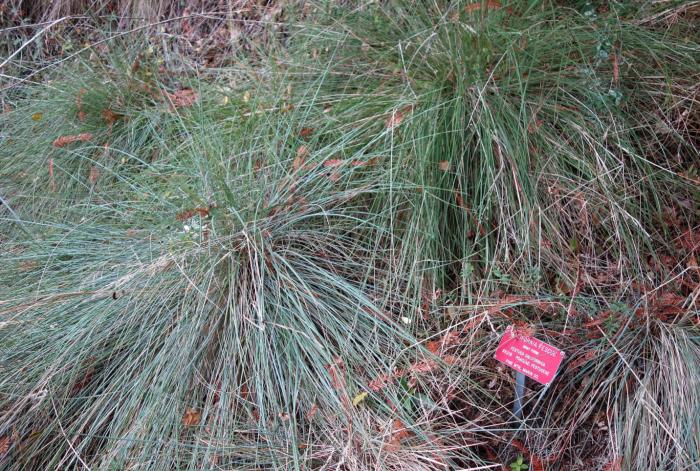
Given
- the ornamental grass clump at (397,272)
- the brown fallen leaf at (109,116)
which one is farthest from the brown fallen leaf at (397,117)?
the brown fallen leaf at (109,116)

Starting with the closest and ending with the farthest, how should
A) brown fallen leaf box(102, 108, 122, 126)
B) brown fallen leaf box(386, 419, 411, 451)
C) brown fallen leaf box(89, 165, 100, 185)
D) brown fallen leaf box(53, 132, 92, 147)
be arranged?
brown fallen leaf box(386, 419, 411, 451) → brown fallen leaf box(53, 132, 92, 147) → brown fallen leaf box(89, 165, 100, 185) → brown fallen leaf box(102, 108, 122, 126)

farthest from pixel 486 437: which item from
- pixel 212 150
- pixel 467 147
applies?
pixel 212 150

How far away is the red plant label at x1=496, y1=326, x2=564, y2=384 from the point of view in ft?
7.32

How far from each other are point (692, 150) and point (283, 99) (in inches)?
68.2

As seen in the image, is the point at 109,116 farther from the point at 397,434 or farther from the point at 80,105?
the point at 397,434

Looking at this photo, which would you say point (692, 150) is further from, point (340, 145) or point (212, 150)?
point (212, 150)

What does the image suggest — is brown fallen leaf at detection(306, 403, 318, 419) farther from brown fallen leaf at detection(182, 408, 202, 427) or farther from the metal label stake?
the metal label stake

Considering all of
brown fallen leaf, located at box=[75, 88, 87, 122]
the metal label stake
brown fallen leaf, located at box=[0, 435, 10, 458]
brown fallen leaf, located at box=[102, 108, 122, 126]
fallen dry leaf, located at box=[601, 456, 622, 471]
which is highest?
brown fallen leaf, located at box=[75, 88, 87, 122]

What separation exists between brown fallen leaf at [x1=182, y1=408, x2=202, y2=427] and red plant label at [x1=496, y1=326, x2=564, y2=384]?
3.34 ft

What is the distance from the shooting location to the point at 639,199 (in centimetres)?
272

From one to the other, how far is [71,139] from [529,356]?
7.40 ft

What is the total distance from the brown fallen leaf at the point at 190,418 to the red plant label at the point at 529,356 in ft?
3.34

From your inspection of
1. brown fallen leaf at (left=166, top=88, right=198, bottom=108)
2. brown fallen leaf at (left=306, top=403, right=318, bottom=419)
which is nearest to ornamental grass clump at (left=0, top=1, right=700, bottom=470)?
brown fallen leaf at (left=306, top=403, right=318, bottom=419)

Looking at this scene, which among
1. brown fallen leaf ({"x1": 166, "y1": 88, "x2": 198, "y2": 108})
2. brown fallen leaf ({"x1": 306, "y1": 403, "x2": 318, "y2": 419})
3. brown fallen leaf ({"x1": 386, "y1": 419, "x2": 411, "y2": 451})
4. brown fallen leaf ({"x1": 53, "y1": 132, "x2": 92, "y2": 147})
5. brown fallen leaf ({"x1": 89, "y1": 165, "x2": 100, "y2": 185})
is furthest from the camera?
brown fallen leaf ({"x1": 166, "y1": 88, "x2": 198, "y2": 108})
